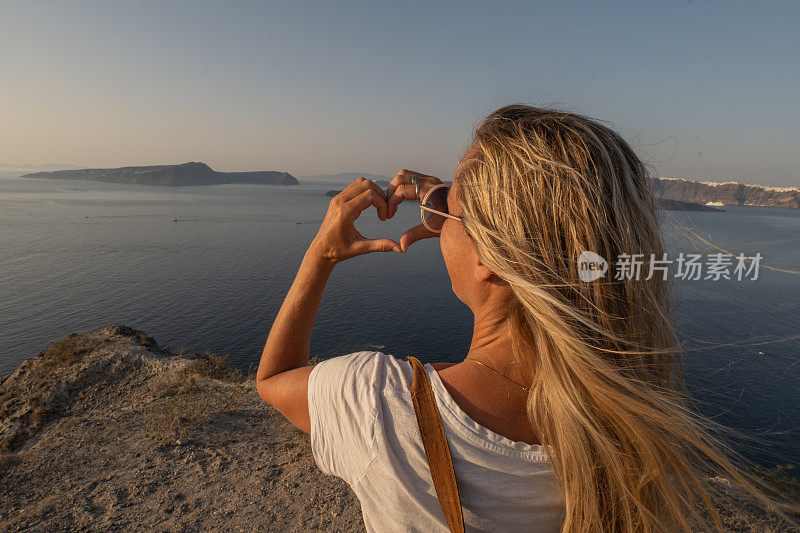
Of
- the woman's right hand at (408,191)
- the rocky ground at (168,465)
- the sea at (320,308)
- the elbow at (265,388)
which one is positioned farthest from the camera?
the sea at (320,308)

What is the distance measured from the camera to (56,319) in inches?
1308

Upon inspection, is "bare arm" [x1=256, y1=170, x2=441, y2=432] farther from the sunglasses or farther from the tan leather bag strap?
the tan leather bag strap

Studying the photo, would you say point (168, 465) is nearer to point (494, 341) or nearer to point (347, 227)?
point (347, 227)

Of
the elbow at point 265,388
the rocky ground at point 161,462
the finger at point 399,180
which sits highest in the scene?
the finger at point 399,180

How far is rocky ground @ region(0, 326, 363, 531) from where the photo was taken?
295 inches

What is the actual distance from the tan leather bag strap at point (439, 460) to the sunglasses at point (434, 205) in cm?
Result: 77

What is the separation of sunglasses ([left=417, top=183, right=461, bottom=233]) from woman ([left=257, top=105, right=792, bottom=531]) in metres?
0.21

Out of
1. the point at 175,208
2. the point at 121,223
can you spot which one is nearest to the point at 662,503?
the point at 121,223

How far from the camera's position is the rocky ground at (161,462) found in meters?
7.50

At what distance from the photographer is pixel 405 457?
113cm

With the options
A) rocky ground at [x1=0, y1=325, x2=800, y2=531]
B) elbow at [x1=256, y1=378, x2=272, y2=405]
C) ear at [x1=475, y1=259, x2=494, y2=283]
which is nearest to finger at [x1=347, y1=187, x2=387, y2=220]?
ear at [x1=475, y1=259, x2=494, y2=283]

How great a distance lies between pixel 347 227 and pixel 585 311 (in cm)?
94

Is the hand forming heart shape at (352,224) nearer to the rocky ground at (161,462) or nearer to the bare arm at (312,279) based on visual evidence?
the bare arm at (312,279)
